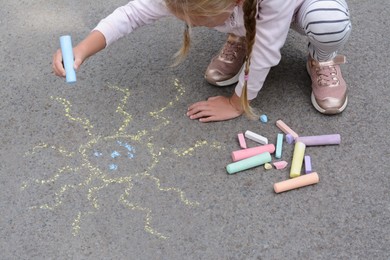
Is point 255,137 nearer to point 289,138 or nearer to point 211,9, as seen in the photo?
point 289,138

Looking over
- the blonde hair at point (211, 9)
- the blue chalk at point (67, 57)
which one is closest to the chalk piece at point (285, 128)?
the blonde hair at point (211, 9)

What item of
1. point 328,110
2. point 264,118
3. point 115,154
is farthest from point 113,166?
point 328,110

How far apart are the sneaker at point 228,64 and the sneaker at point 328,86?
7.0 inches

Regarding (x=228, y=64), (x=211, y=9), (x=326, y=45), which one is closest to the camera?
(x=211, y=9)

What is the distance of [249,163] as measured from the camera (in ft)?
3.61

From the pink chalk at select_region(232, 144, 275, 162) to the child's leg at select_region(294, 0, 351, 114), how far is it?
0.18 meters

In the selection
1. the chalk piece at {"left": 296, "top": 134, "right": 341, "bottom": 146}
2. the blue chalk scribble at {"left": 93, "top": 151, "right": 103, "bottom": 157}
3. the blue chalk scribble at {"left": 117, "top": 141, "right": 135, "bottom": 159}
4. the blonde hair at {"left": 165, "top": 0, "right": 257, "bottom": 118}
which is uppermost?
the blonde hair at {"left": 165, "top": 0, "right": 257, "bottom": 118}

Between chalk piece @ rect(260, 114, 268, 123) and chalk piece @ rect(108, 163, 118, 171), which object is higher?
chalk piece @ rect(108, 163, 118, 171)

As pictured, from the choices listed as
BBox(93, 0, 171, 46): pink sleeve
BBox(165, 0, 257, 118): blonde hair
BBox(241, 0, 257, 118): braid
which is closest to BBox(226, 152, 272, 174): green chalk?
BBox(241, 0, 257, 118): braid

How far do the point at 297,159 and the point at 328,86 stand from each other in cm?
23

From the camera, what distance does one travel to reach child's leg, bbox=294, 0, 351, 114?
1128mm

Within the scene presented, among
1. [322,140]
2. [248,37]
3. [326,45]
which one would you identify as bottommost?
[322,140]

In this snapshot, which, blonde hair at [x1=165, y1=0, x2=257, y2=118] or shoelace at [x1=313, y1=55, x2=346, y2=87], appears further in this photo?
shoelace at [x1=313, y1=55, x2=346, y2=87]

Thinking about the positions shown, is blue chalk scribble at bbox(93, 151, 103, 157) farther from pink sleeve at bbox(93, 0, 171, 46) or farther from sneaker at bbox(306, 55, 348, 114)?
sneaker at bbox(306, 55, 348, 114)
